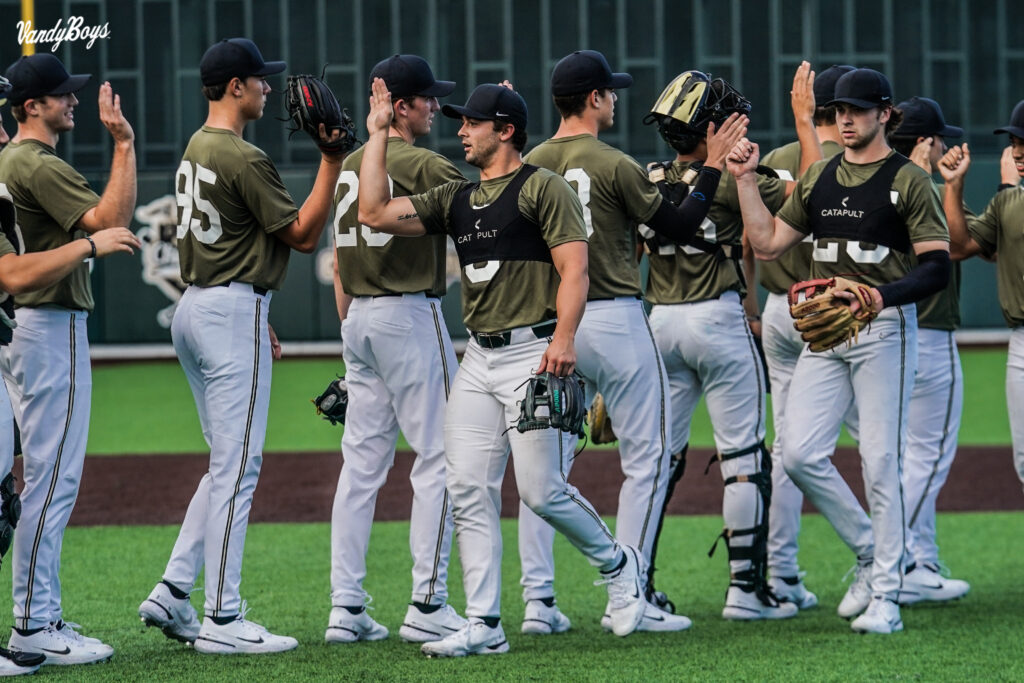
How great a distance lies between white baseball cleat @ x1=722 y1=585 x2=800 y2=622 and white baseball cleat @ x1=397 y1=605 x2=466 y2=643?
138 centimetres

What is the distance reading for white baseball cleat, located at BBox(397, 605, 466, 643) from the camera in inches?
233

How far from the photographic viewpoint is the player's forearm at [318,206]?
571 cm

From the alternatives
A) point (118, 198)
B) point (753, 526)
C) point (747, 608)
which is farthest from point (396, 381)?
point (747, 608)

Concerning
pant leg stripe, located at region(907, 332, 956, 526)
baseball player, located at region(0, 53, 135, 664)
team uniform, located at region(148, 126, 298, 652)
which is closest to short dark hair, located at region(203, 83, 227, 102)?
team uniform, located at region(148, 126, 298, 652)

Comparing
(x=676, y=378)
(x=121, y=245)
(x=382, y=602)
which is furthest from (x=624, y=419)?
(x=121, y=245)

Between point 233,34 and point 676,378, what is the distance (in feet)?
76.1

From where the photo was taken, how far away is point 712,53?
27.4 m

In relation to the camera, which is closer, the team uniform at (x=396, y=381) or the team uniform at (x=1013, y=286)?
the team uniform at (x=396, y=381)

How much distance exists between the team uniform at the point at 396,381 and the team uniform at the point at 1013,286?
273 centimetres

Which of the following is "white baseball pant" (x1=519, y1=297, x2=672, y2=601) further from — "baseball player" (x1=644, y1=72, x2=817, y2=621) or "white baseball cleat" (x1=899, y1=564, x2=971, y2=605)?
"white baseball cleat" (x1=899, y1=564, x2=971, y2=605)

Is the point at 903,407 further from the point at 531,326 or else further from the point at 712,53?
the point at 712,53

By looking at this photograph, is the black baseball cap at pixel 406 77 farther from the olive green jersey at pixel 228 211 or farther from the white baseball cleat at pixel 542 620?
the white baseball cleat at pixel 542 620

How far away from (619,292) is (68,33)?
79.4 feet

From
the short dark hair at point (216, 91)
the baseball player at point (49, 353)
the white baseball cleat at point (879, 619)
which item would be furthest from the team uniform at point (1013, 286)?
the baseball player at point (49, 353)
